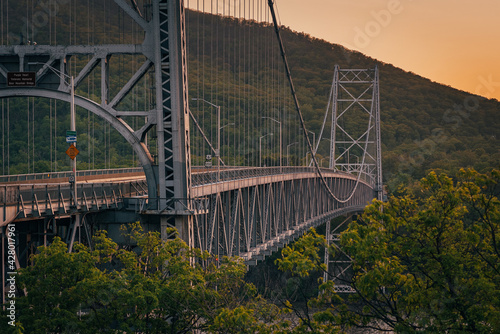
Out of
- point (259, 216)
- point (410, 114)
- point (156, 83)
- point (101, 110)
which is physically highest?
point (156, 83)

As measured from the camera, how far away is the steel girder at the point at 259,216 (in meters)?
33.6

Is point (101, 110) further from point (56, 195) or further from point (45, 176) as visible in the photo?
point (45, 176)

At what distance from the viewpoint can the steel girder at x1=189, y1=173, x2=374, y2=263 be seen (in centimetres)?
3356

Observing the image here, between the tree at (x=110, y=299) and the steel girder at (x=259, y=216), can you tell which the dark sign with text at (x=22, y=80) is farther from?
the tree at (x=110, y=299)

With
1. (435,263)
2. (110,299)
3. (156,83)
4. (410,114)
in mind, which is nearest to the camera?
(435,263)

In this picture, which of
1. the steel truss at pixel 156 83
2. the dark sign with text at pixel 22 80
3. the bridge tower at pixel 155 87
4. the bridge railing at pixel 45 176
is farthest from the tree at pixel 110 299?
the bridge railing at pixel 45 176

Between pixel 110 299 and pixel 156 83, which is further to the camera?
pixel 156 83

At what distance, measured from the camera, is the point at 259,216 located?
42781 mm

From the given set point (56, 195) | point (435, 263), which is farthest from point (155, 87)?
point (435, 263)

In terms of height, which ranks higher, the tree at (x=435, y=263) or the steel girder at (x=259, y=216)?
the tree at (x=435, y=263)

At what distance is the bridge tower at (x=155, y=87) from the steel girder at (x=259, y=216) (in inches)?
59.0

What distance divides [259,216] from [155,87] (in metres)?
17.9

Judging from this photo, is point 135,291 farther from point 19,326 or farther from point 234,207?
point 234,207

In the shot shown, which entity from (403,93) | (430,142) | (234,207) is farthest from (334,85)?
(403,93)
